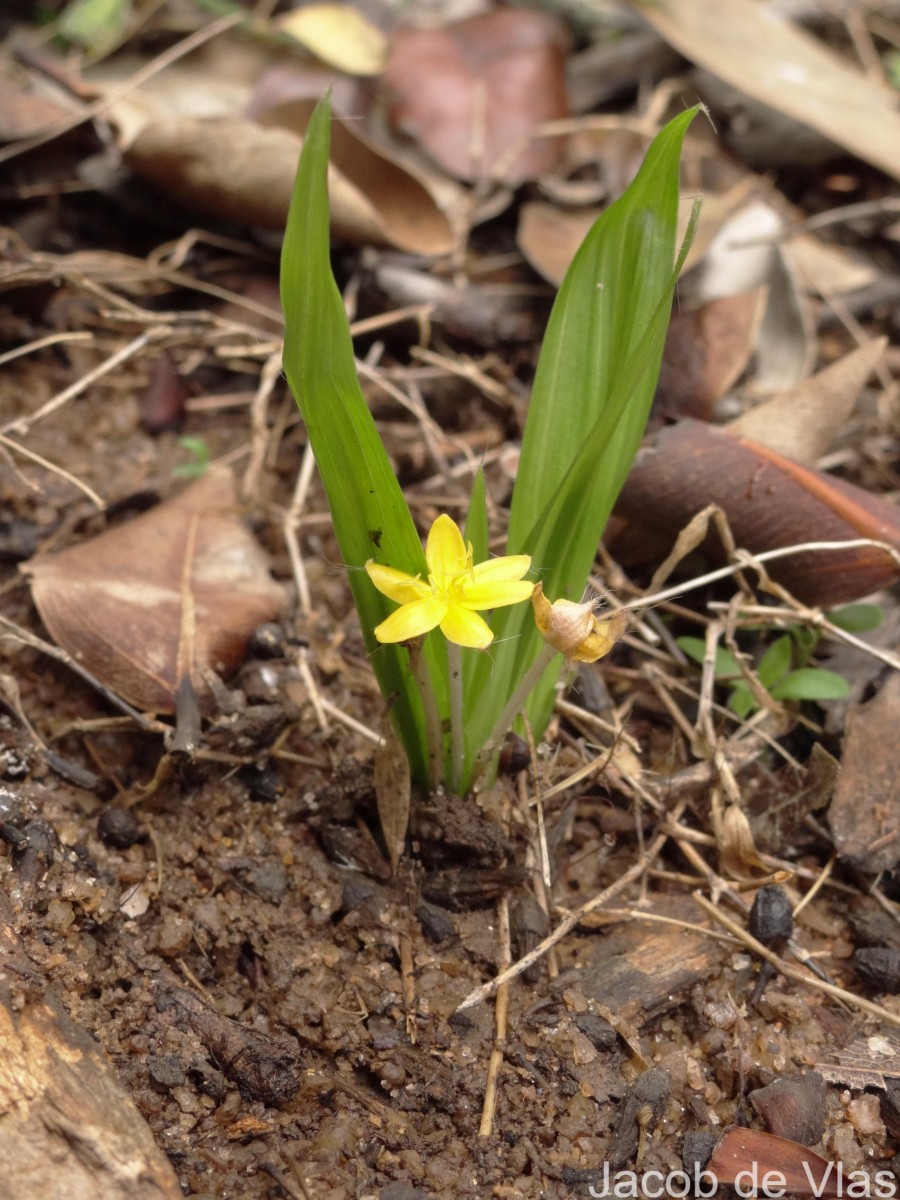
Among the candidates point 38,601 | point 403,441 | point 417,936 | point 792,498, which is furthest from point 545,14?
point 417,936

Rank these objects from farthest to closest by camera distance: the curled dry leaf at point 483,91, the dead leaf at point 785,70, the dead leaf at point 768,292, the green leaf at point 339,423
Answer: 1. the dead leaf at point 785,70
2. the curled dry leaf at point 483,91
3. the dead leaf at point 768,292
4. the green leaf at point 339,423

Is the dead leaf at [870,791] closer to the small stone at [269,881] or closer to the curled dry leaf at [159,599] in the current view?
the small stone at [269,881]

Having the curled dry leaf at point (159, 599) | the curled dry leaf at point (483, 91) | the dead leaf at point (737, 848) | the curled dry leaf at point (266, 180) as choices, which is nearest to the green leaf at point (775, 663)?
the dead leaf at point (737, 848)

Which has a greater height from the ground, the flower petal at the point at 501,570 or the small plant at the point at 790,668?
the flower petal at the point at 501,570

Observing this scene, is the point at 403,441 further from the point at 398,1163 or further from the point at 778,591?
the point at 398,1163

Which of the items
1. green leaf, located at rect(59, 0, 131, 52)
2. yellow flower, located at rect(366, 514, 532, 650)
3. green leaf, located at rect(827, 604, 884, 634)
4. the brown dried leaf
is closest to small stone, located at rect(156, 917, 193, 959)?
yellow flower, located at rect(366, 514, 532, 650)

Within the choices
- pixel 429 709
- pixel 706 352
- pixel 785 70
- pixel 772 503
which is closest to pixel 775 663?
pixel 772 503

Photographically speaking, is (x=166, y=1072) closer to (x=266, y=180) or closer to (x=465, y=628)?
A: (x=465, y=628)
